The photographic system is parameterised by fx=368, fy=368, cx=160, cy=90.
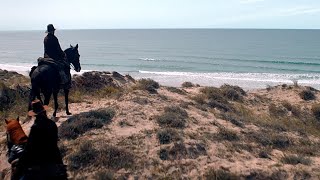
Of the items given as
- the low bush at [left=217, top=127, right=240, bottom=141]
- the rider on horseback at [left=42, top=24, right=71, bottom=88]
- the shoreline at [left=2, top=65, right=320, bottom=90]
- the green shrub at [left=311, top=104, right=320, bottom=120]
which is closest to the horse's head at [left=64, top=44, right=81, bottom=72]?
the rider on horseback at [left=42, top=24, right=71, bottom=88]

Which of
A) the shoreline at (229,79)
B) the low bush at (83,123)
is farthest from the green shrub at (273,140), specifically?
the shoreline at (229,79)

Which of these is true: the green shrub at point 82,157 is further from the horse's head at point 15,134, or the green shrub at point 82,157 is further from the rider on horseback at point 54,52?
the rider on horseback at point 54,52

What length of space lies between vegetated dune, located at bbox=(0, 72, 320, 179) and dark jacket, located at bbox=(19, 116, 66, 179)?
2.49 metres

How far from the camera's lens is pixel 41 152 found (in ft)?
22.0

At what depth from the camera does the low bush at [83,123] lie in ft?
36.9

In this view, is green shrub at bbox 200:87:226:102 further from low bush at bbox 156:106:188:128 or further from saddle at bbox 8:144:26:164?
saddle at bbox 8:144:26:164

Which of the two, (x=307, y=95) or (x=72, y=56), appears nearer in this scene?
(x=72, y=56)

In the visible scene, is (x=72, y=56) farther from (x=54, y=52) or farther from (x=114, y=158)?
(x=114, y=158)

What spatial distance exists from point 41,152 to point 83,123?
5.02 m

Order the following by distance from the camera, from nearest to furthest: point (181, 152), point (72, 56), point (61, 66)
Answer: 1. point (181, 152)
2. point (61, 66)
3. point (72, 56)

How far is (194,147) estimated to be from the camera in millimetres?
10859

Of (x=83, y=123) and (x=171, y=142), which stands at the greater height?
(x=83, y=123)

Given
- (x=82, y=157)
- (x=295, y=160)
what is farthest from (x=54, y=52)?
(x=295, y=160)

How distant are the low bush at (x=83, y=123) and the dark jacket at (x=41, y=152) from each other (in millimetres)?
4281
